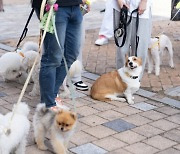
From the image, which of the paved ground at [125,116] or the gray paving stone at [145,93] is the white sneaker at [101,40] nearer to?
the paved ground at [125,116]

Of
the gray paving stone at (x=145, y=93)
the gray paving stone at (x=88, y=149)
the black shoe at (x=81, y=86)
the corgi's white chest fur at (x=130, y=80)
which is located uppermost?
the corgi's white chest fur at (x=130, y=80)

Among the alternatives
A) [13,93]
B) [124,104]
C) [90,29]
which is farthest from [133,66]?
[90,29]

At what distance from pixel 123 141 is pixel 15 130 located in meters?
1.28

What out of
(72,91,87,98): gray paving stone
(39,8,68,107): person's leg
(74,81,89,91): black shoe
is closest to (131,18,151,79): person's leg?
(74,81,89,91): black shoe

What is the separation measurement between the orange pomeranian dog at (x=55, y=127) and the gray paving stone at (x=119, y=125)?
0.82 m

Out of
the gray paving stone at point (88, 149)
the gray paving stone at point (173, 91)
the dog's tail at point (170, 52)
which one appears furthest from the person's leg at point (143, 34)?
the gray paving stone at point (88, 149)

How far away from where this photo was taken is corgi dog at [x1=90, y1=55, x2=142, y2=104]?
473 cm

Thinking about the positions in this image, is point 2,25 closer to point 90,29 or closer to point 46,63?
point 90,29

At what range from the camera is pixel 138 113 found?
4.42 meters

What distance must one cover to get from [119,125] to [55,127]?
1.08m

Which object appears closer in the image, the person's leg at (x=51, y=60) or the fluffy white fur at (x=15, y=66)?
the person's leg at (x=51, y=60)

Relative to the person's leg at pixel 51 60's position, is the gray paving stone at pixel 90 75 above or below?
below

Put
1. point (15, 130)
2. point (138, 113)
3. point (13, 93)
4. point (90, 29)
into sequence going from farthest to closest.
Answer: point (90, 29), point (13, 93), point (138, 113), point (15, 130)

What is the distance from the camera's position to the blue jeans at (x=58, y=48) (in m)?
3.62
